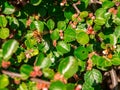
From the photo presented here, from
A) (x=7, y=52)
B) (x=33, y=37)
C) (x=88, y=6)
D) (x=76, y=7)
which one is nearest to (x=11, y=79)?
(x=7, y=52)

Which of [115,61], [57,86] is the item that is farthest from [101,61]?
[57,86]

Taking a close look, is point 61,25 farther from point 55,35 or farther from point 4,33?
point 4,33

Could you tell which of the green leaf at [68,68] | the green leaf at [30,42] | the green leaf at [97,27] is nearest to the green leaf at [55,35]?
the green leaf at [30,42]

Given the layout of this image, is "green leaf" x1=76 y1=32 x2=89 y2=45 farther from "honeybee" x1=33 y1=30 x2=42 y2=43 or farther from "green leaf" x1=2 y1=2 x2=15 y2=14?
"green leaf" x1=2 y1=2 x2=15 y2=14

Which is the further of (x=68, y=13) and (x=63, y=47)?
(x=68, y=13)

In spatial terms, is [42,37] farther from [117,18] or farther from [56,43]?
[117,18]

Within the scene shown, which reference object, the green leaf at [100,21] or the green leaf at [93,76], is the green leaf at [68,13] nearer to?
the green leaf at [100,21]
